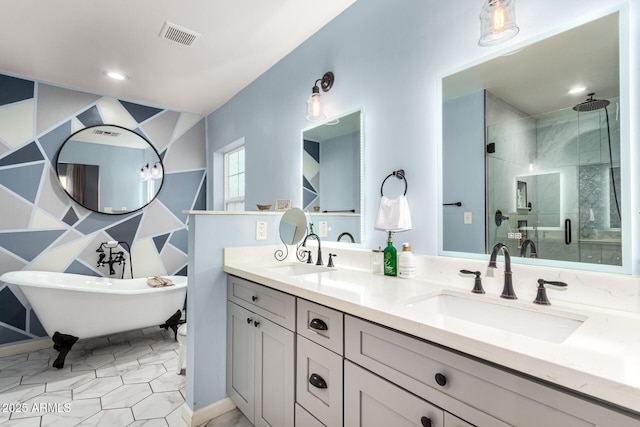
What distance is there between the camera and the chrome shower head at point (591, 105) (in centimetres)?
105

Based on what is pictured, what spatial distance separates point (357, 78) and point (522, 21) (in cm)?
92

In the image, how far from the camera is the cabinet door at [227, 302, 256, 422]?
170 cm

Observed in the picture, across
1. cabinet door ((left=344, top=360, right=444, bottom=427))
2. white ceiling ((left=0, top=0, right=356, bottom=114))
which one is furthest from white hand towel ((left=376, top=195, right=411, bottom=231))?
white ceiling ((left=0, top=0, right=356, bottom=114))

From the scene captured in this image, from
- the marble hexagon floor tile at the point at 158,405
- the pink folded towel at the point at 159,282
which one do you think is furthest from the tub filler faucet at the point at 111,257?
the marble hexagon floor tile at the point at 158,405

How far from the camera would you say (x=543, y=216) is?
119cm

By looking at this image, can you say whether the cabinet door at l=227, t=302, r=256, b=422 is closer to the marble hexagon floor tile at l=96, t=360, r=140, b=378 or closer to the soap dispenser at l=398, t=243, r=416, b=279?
the soap dispenser at l=398, t=243, r=416, b=279

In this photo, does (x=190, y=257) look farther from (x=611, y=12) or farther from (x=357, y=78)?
(x=611, y=12)

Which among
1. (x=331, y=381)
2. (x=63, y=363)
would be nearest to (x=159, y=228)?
(x=63, y=363)

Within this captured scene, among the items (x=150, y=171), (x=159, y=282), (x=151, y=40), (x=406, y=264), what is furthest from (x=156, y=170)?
(x=406, y=264)

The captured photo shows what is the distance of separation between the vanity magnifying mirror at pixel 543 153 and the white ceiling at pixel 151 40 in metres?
1.21

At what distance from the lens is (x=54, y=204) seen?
121 inches

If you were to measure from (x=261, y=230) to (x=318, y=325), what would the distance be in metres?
1.00

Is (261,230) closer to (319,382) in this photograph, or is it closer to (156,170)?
(319,382)

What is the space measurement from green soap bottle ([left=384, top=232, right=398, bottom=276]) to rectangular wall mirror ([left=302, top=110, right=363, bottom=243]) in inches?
13.2
